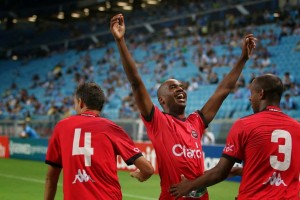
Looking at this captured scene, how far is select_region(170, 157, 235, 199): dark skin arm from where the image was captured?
144 inches

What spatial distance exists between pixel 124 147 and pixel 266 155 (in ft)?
3.69

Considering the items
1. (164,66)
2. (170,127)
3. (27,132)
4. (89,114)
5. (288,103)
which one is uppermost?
(164,66)

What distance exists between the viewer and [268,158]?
11.3ft

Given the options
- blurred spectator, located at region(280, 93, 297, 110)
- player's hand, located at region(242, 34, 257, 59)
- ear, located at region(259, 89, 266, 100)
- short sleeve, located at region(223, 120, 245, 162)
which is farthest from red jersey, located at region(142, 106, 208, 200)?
blurred spectator, located at region(280, 93, 297, 110)

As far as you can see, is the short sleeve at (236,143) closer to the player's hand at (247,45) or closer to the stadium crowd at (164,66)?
the player's hand at (247,45)

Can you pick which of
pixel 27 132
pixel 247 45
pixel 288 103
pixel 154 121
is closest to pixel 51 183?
pixel 154 121

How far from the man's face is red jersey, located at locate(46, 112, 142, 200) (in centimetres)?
77

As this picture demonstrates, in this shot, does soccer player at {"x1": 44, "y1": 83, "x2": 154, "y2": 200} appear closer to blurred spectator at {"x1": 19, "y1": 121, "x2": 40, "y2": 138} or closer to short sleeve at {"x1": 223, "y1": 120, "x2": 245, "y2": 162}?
short sleeve at {"x1": 223, "y1": 120, "x2": 245, "y2": 162}

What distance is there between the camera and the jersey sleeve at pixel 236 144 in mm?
A: 3533

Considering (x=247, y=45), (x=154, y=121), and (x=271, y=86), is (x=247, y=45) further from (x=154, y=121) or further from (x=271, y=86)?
(x=154, y=121)

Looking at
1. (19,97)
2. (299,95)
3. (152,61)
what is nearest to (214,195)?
(299,95)

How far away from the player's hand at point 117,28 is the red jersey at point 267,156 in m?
1.20

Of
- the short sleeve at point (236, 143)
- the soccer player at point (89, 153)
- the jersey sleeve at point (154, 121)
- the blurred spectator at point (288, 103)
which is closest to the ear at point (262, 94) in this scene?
the short sleeve at point (236, 143)

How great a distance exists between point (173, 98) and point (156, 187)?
7.53 meters
